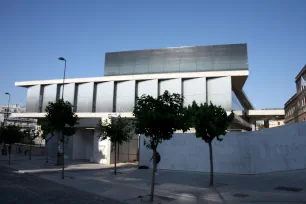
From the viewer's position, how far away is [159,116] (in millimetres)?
10016

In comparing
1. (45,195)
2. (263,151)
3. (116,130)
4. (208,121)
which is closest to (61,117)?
(116,130)

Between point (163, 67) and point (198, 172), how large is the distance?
86.6 feet

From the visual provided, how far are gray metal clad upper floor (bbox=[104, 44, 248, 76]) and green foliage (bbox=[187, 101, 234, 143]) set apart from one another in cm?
2768

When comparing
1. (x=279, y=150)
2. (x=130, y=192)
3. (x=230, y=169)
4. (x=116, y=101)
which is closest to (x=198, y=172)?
(x=230, y=169)

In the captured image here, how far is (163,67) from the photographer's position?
43094 millimetres

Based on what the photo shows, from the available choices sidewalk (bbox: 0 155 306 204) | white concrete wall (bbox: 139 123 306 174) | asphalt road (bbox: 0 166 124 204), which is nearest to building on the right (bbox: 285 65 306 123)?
white concrete wall (bbox: 139 123 306 174)

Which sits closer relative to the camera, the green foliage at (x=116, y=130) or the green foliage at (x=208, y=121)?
the green foliage at (x=208, y=121)

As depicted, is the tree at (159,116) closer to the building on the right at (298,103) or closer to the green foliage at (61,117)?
the green foliage at (61,117)

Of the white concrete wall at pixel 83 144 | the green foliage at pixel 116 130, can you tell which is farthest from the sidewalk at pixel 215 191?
the white concrete wall at pixel 83 144

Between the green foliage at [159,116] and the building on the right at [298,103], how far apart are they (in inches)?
1610

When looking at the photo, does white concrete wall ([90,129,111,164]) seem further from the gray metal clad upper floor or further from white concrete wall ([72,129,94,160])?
the gray metal clad upper floor

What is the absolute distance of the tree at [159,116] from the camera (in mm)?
10156

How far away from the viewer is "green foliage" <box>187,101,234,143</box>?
43.8 feet

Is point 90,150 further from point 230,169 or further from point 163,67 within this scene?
point 230,169
